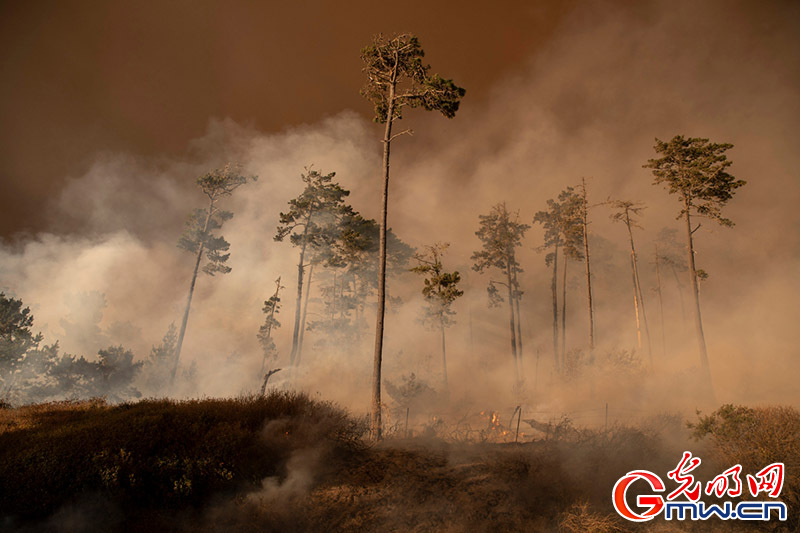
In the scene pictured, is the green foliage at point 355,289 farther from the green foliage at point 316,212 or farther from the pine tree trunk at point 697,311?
the pine tree trunk at point 697,311

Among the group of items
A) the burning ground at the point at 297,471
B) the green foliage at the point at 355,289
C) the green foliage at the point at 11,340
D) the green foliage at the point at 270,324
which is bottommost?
the burning ground at the point at 297,471

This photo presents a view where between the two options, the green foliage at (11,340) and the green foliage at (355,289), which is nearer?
the green foliage at (11,340)

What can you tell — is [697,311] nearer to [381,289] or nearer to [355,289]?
[381,289]

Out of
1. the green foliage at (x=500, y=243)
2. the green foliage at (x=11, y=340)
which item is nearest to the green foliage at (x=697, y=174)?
the green foliage at (x=500, y=243)

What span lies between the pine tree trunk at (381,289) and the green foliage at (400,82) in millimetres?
231

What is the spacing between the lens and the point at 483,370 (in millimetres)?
43000

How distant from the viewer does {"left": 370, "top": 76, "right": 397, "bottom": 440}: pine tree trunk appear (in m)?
14.0

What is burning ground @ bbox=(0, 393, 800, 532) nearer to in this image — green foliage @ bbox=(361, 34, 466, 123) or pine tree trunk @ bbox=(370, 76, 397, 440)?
pine tree trunk @ bbox=(370, 76, 397, 440)

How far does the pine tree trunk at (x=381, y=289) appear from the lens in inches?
551

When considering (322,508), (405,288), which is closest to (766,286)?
(405,288)

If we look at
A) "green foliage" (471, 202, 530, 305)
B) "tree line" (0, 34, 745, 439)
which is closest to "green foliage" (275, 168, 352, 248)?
"tree line" (0, 34, 745, 439)


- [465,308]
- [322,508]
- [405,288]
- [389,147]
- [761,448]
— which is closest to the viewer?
[322,508]

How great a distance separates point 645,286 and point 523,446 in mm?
62480

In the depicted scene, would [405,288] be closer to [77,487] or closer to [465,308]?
[465,308]
